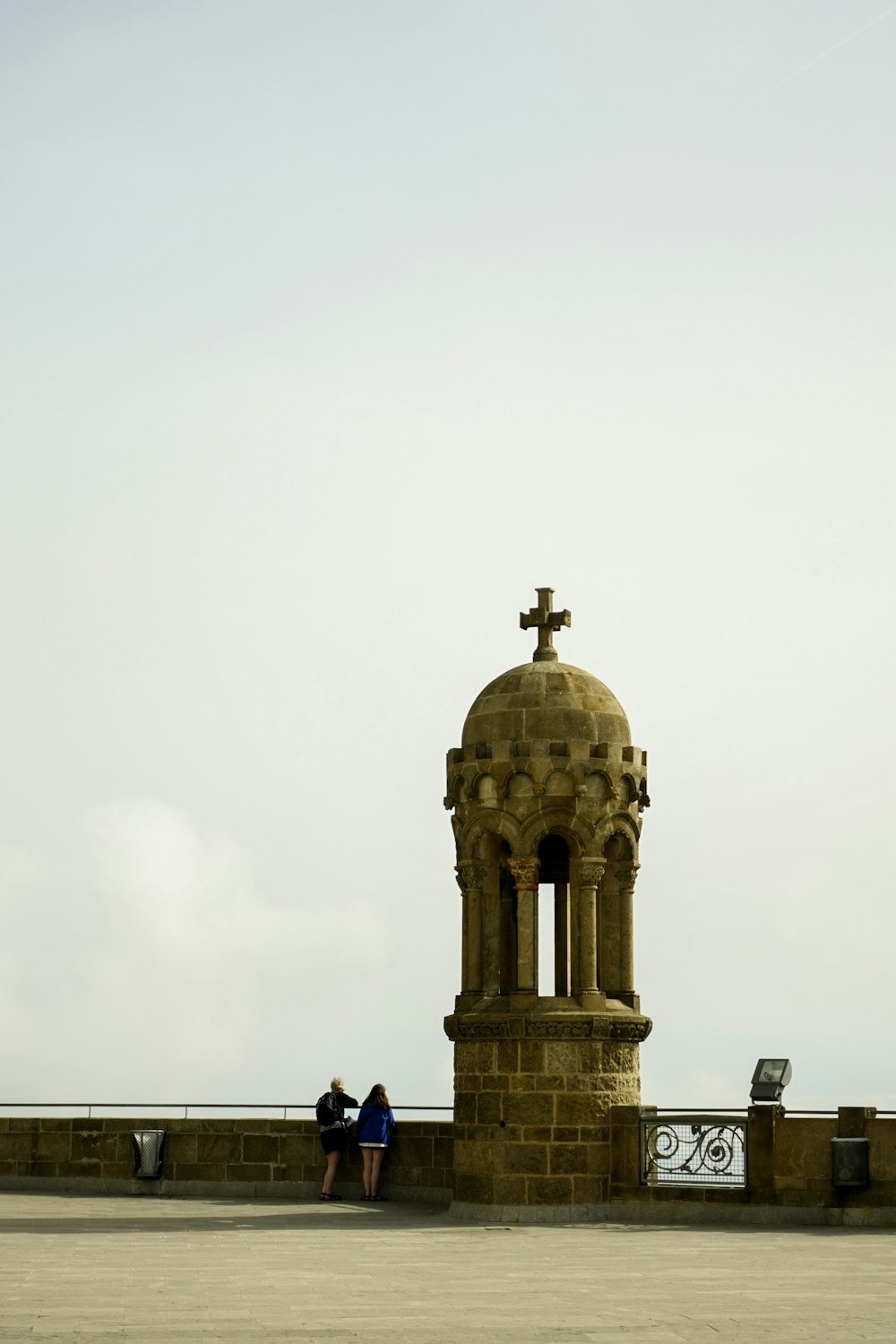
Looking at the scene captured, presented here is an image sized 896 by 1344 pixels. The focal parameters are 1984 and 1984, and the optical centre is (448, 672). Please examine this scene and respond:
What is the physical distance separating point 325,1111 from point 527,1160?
116 inches

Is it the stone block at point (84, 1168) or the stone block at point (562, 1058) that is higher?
the stone block at point (562, 1058)

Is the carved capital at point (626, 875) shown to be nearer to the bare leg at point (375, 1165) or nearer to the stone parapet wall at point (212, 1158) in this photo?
the stone parapet wall at point (212, 1158)

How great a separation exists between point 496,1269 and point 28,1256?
3574 millimetres

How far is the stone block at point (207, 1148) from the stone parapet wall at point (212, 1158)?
0.03ft

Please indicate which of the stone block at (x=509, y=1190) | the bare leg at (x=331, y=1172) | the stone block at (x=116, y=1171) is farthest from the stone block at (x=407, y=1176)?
the stone block at (x=116, y=1171)

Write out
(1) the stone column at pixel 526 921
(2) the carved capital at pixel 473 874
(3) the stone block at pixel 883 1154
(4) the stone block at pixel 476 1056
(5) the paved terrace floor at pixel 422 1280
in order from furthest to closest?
(2) the carved capital at pixel 473 874 < (1) the stone column at pixel 526 921 < (4) the stone block at pixel 476 1056 < (3) the stone block at pixel 883 1154 < (5) the paved terrace floor at pixel 422 1280

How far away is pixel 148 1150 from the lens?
22.4 meters

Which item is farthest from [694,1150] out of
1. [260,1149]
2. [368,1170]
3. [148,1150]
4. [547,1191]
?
[148,1150]

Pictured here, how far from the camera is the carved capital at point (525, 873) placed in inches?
790

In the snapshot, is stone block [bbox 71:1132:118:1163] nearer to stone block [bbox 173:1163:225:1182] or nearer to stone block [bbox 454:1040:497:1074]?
stone block [bbox 173:1163:225:1182]

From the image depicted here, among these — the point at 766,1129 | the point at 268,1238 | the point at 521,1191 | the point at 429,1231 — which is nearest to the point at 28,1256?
the point at 268,1238

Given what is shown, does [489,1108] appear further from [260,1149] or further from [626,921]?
[260,1149]

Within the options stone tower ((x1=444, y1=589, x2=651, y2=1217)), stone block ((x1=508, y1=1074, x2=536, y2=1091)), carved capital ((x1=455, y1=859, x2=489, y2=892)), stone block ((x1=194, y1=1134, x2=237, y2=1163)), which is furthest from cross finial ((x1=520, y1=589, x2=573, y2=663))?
stone block ((x1=194, y1=1134, x2=237, y2=1163))

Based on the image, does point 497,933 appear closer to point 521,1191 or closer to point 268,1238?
point 521,1191
